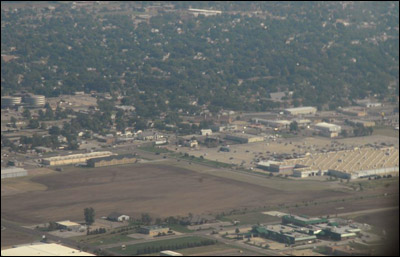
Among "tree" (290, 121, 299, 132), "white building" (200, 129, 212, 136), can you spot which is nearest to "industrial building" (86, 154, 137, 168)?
"white building" (200, 129, 212, 136)

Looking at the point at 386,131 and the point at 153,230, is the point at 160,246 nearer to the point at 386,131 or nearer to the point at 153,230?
the point at 153,230

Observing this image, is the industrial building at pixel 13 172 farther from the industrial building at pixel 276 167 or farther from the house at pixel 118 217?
the industrial building at pixel 276 167

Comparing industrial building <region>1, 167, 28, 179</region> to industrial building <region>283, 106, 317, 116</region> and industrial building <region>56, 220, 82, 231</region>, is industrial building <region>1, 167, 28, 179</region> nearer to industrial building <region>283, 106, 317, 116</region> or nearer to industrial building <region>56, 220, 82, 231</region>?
industrial building <region>56, 220, 82, 231</region>

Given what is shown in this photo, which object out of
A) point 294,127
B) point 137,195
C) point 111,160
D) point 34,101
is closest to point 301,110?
point 294,127

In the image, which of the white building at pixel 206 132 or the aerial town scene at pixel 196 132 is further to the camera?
the white building at pixel 206 132

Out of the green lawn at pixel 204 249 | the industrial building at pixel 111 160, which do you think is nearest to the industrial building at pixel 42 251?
the green lawn at pixel 204 249

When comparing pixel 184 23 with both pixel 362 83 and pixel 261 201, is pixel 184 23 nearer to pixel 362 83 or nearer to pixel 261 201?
pixel 362 83
